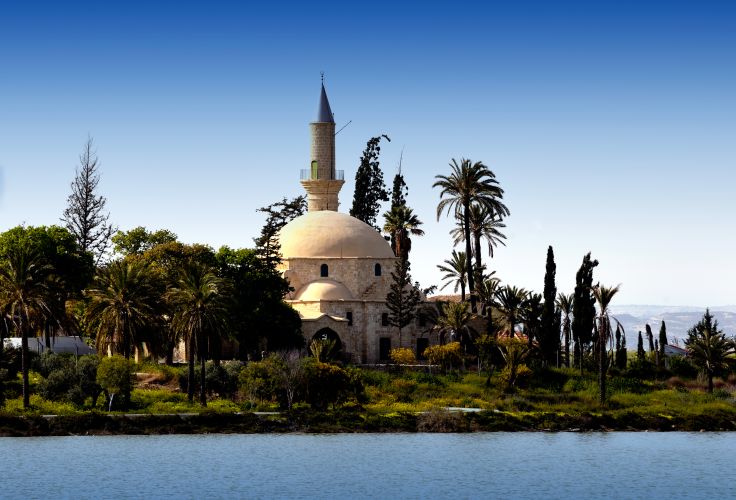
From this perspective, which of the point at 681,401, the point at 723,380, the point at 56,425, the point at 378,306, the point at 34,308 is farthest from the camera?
the point at 378,306

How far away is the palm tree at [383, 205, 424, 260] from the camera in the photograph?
11350 cm

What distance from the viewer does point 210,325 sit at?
75.7 metres

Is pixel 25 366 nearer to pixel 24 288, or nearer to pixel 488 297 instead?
pixel 24 288

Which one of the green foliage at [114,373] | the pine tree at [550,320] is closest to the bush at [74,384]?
the green foliage at [114,373]

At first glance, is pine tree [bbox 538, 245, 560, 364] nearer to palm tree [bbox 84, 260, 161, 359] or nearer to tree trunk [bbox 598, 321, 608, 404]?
tree trunk [bbox 598, 321, 608, 404]

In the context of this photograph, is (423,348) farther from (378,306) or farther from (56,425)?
(56,425)

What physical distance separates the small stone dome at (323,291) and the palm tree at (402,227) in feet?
36.7

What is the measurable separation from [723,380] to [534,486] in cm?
3982

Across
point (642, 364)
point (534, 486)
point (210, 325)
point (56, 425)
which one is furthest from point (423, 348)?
point (534, 486)

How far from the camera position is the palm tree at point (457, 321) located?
97.1 meters

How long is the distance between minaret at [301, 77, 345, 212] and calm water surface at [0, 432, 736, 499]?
41.1 metres

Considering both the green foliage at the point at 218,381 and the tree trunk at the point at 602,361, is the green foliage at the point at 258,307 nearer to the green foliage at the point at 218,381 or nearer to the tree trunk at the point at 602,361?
the green foliage at the point at 218,381

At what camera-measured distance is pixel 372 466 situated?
62.5 meters

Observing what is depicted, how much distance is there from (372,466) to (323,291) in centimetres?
4043
